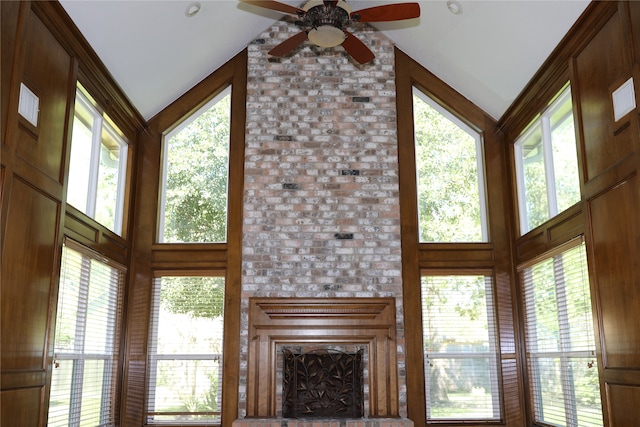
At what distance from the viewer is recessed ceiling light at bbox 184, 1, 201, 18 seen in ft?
17.2

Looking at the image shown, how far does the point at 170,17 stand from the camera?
17.0 feet

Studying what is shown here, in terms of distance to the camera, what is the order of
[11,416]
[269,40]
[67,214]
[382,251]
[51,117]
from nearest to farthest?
[11,416], [51,117], [67,214], [382,251], [269,40]

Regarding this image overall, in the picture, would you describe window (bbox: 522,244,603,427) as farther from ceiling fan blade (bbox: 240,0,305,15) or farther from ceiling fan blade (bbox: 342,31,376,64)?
ceiling fan blade (bbox: 240,0,305,15)

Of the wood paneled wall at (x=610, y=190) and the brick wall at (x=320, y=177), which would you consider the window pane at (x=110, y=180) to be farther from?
the wood paneled wall at (x=610, y=190)

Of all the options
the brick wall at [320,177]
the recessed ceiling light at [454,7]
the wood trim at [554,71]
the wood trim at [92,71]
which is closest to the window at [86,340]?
the brick wall at [320,177]

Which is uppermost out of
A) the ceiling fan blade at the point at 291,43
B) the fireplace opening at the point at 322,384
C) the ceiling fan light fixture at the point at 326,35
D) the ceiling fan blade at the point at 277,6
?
the ceiling fan blade at the point at 291,43

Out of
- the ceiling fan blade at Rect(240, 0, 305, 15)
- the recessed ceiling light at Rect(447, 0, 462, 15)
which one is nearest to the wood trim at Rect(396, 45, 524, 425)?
the recessed ceiling light at Rect(447, 0, 462, 15)

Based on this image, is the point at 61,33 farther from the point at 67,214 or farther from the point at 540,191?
the point at 540,191

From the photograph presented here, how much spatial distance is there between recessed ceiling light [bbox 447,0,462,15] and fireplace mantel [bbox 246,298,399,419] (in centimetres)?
273

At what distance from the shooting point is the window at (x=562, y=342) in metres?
4.62

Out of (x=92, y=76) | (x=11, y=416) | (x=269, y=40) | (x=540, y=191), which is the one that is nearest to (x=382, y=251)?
(x=540, y=191)

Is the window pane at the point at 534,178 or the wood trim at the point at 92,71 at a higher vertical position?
the wood trim at the point at 92,71

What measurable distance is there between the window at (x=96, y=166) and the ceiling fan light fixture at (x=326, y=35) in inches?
78.5

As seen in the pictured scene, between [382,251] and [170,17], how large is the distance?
9.60 ft
